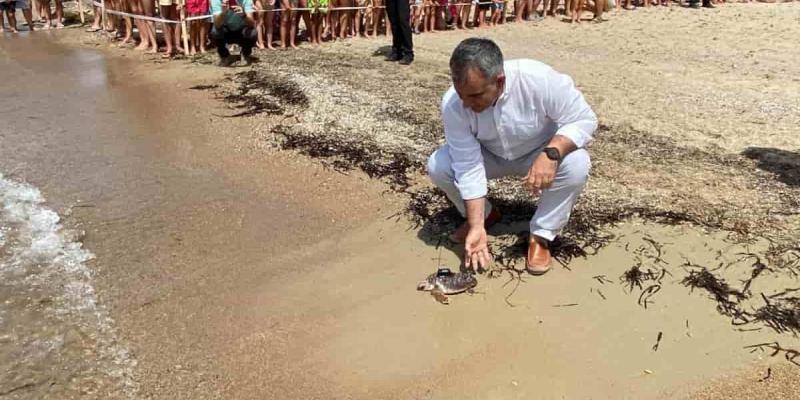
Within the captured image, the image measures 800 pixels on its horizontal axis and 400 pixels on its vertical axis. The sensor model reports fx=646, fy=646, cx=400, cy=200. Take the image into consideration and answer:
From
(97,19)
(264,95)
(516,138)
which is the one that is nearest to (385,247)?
(516,138)

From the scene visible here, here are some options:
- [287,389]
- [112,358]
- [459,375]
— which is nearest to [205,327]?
[112,358]

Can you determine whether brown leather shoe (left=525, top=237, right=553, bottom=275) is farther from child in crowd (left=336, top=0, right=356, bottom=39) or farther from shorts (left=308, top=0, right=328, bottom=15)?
child in crowd (left=336, top=0, right=356, bottom=39)

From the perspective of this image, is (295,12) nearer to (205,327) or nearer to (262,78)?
(262,78)

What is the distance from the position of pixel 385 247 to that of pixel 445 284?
0.59 m

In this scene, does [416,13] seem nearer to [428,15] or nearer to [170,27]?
[428,15]

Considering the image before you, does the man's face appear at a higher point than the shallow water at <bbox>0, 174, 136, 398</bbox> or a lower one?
higher

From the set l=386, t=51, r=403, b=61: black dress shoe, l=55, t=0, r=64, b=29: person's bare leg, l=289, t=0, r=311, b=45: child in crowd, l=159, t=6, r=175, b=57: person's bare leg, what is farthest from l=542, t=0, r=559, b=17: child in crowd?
l=55, t=0, r=64, b=29: person's bare leg

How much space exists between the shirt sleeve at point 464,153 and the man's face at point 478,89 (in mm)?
220

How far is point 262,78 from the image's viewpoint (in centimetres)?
753

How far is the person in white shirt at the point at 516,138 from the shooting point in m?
2.85

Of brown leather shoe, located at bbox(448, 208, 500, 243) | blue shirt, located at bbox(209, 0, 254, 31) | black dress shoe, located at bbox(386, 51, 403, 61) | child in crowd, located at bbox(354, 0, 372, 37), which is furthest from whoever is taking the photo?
child in crowd, located at bbox(354, 0, 372, 37)

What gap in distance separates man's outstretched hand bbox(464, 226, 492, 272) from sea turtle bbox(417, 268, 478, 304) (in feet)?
0.27

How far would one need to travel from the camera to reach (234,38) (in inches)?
328

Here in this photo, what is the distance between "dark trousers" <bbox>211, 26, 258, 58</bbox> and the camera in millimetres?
8297
